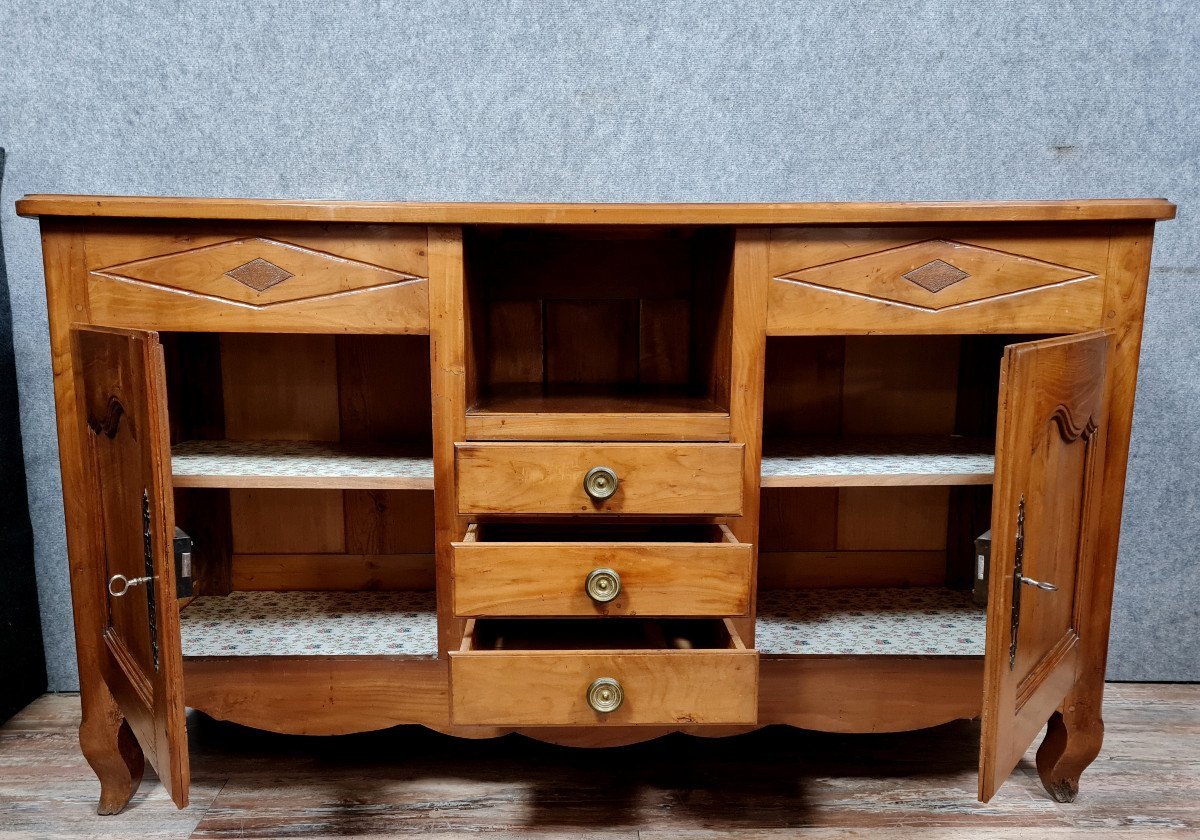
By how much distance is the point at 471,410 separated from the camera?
119 centimetres

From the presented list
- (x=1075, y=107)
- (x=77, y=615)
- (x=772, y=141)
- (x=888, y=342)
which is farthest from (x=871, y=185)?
(x=77, y=615)

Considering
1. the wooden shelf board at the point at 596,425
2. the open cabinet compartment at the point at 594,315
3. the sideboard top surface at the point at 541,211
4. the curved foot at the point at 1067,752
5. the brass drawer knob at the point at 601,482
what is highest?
the sideboard top surface at the point at 541,211

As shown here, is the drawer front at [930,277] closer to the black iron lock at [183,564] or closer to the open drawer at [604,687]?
the open drawer at [604,687]

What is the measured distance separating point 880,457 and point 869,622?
0.32m

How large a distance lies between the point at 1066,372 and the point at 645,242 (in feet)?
2.56

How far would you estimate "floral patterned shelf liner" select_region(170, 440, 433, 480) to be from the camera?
1252 millimetres

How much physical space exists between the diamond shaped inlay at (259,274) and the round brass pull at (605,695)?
2.43 ft

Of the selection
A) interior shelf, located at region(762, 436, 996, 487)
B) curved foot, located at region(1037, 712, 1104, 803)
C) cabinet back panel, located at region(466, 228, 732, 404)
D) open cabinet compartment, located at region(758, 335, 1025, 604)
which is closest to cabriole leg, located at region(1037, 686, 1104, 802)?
curved foot, located at region(1037, 712, 1104, 803)

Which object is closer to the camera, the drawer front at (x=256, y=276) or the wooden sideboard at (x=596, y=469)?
the wooden sideboard at (x=596, y=469)

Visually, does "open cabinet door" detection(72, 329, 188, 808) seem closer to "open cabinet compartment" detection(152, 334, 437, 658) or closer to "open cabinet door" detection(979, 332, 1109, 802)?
"open cabinet compartment" detection(152, 334, 437, 658)

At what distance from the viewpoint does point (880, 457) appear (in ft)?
4.48

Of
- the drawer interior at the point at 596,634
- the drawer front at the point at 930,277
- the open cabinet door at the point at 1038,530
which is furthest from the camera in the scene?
the drawer interior at the point at 596,634

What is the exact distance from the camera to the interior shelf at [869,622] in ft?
4.26

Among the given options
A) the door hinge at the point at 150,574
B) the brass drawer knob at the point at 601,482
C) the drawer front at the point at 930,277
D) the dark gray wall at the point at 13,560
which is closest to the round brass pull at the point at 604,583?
the brass drawer knob at the point at 601,482
